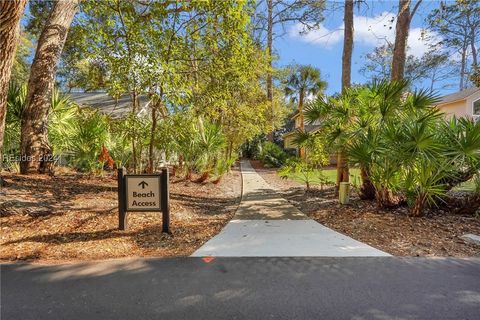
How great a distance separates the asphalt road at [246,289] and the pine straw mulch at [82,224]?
1.77 feet

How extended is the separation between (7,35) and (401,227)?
6.63m

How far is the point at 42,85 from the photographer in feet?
25.3

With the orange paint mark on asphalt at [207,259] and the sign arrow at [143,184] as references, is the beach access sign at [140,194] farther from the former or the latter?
the orange paint mark on asphalt at [207,259]

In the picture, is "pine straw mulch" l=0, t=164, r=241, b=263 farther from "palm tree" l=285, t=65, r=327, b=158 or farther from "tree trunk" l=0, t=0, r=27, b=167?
"palm tree" l=285, t=65, r=327, b=158

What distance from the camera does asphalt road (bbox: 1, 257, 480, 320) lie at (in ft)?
9.57

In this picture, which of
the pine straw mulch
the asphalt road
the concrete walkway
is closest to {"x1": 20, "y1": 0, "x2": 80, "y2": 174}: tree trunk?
the pine straw mulch

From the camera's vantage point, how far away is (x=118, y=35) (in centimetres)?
618

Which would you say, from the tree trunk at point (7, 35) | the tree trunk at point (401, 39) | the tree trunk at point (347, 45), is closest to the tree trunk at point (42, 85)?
the tree trunk at point (7, 35)

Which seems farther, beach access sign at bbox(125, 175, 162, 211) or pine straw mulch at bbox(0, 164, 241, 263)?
beach access sign at bbox(125, 175, 162, 211)

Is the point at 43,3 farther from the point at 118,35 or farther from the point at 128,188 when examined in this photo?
the point at 128,188

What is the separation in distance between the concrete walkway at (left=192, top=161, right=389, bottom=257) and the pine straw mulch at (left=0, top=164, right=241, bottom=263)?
32 centimetres

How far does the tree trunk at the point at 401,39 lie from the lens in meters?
8.68

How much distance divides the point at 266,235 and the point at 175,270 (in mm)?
2003

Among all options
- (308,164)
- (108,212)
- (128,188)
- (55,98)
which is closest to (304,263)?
(128,188)
